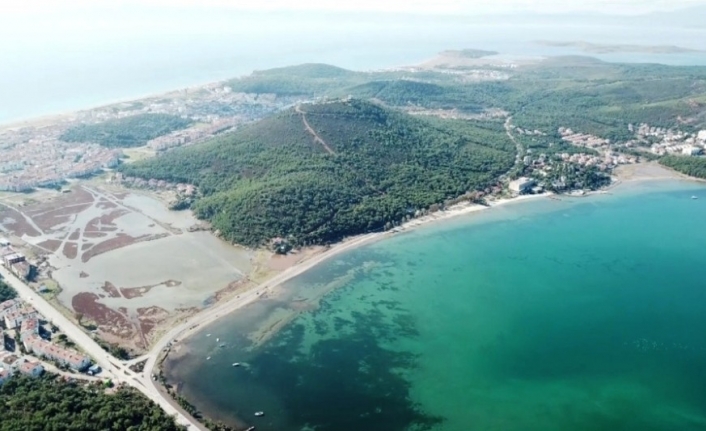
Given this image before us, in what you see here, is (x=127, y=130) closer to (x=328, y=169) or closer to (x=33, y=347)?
(x=328, y=169)

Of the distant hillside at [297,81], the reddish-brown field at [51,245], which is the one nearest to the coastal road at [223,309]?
the reddish-brown field at [51,245]

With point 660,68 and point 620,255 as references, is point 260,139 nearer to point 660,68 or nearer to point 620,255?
Result: point 620,255

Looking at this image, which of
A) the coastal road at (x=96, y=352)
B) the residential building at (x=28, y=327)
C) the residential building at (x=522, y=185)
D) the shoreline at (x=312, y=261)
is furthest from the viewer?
the residential building at (x=522, y=185)

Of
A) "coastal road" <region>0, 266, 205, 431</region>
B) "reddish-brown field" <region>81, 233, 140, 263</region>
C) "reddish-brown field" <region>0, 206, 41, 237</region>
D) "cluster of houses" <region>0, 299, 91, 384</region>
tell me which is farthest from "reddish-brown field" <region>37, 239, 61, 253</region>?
"cluster of houses" <region>0, 299, 91, 384</region>

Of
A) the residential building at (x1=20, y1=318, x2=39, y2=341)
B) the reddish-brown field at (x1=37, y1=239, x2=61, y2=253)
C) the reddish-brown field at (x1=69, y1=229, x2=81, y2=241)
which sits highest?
the reddish-brown field at (x1=69, y1=229, x2=81, y2=241)

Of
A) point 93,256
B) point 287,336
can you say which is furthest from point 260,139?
point 287,336

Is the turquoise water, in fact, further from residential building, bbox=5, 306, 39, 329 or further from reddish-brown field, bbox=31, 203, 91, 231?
reddish-brown field, bbox=31, 203, 91, 231

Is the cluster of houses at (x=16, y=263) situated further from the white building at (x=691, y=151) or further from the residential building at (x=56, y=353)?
the white building at (x=691, y=151)
